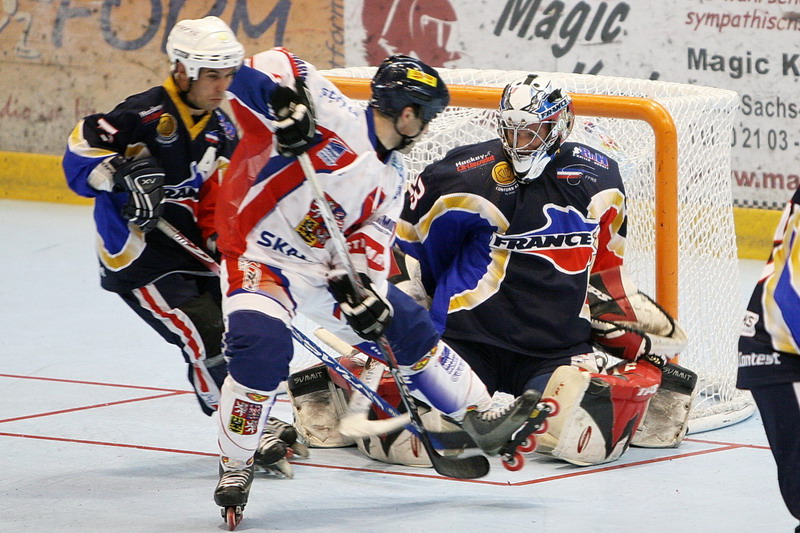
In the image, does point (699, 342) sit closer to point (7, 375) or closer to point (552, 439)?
point (552, 439)

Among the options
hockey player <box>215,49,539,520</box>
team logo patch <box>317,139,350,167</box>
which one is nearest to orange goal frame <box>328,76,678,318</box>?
hockey player <box>215,49,539,520</box>

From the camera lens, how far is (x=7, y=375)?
4.69 meters

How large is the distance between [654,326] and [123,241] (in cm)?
166

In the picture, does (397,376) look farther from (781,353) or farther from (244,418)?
(781,353)

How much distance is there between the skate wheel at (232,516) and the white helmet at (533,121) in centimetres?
137

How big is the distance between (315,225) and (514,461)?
899mm

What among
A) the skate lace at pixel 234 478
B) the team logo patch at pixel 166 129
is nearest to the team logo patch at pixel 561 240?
the team logo patch at pixel 166 129

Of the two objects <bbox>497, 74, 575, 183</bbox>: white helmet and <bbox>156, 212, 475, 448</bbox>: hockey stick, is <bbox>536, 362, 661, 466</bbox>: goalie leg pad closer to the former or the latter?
<bbox>156, 212, 475, 448</bbox>: hockey stick

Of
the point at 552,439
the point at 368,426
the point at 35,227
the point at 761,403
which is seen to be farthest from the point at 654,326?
the point at 35,227

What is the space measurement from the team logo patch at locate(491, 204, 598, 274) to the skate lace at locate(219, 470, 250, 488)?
3.87 feet

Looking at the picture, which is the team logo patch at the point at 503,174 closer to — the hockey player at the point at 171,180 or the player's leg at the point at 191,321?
the hockey player at the point at 171,180

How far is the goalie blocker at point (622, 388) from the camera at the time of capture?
3730 millimetres

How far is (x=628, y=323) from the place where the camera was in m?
3.99

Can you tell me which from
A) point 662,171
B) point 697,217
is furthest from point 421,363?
point 697,217
